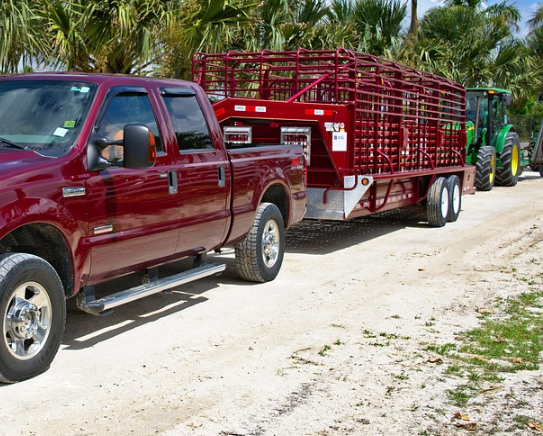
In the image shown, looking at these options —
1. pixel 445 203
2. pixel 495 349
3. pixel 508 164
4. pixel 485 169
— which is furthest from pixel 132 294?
pixel 508 164

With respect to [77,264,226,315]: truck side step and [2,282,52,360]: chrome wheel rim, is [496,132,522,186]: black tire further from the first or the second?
[2,282,52,360]: chrome wheel rim

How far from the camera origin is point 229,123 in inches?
459

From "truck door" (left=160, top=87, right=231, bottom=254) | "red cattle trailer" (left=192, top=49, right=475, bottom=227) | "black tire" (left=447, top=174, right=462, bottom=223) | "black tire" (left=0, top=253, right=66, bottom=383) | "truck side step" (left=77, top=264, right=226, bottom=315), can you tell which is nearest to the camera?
"black tire" (left=0, top=253, right=66, bottom=383)

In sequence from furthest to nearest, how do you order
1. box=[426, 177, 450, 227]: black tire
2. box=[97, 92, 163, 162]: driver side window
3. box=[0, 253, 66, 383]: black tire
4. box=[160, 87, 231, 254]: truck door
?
box=[426, 177, 450, 227]: black tire → box=[160, 87, 231, 254]: truck door → box=[97, 92, 163, 162]: driver side window → box=[0, 253, 66, 383]: black tire

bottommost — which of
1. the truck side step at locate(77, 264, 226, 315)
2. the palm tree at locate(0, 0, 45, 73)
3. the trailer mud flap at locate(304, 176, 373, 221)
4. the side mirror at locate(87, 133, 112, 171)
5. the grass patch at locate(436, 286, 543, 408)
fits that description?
the grass patch at locate(436, 286, 543, 408)

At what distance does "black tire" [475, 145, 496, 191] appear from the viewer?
21516mm

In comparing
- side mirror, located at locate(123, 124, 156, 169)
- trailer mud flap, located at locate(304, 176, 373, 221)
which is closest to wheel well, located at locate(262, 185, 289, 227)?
trailer mud flap, located at locate(304, 176, 373, 221)

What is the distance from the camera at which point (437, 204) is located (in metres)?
13.8

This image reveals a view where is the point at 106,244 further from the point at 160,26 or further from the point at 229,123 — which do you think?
the point at 160,26

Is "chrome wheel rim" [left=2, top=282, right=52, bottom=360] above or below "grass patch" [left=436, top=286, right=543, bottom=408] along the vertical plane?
above

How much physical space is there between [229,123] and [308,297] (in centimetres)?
406

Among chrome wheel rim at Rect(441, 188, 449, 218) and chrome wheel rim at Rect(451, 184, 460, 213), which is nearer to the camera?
chrome wheel rim at Rect(441, 188, 449, 218)

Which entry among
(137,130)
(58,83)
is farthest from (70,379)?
(58,83)

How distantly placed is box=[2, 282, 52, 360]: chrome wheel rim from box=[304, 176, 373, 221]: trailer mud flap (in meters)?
5.71
